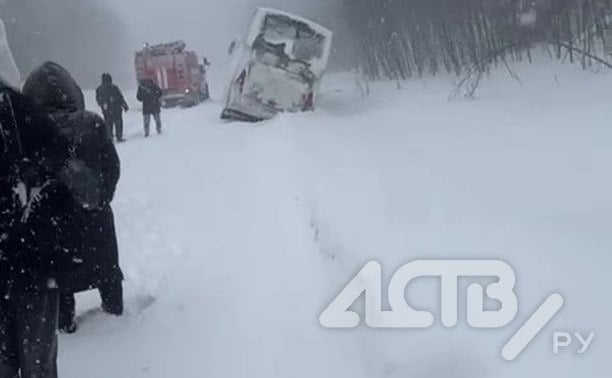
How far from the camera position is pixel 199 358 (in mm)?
5008

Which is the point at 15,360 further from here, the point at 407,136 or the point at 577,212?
the point at 407,136

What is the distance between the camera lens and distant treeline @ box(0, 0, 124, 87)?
47844mm

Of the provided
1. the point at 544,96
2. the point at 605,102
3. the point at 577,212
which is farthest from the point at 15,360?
the point at 544,96

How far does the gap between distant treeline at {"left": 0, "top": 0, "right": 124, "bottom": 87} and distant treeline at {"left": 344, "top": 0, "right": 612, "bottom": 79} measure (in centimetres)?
2026

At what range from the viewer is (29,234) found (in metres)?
3.76

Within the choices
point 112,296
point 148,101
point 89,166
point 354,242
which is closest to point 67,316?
point 112,296

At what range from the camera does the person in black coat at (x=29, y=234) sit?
3691mm

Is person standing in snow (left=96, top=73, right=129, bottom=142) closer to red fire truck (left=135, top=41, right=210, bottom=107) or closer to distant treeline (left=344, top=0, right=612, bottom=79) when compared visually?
distant treeline (left=344, top=0, right=612, bottom=79)

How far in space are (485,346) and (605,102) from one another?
29.7 feet

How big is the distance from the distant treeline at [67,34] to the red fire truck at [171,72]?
17.6 metres

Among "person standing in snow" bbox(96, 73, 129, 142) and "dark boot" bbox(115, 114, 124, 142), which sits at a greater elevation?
"person standing in snow" bbox(96, 73, 129, 142)

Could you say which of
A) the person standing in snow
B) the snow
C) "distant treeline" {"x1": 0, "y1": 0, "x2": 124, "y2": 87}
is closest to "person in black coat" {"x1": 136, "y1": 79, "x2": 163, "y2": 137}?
the person standing in snow

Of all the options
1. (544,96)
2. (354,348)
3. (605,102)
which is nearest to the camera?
(354,348)

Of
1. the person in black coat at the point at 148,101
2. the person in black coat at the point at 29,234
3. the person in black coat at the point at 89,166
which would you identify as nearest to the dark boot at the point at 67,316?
the person in black coat at the point at 89,166
